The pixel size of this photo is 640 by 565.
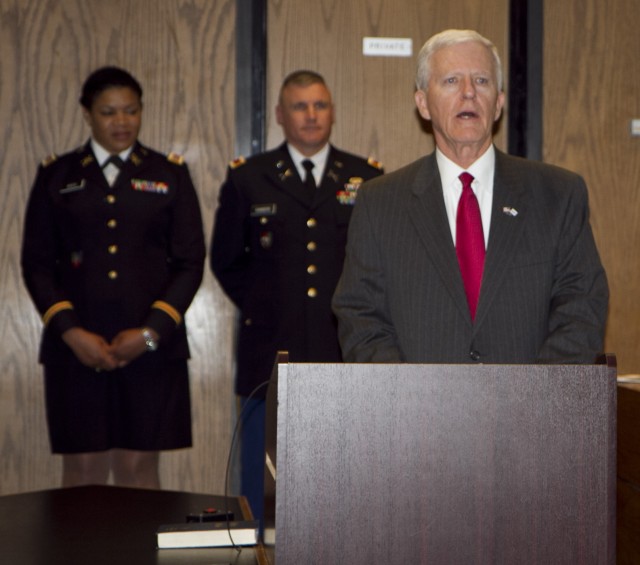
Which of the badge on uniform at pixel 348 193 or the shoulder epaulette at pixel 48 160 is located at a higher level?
the shoulder epaulette at pixel 48 160

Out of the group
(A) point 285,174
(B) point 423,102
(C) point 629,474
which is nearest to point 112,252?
(A) point 285,174

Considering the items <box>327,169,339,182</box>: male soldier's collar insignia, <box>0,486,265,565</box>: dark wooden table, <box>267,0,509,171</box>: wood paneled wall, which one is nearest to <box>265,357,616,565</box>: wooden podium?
<box>0,486,265,565</box>: dark wooden table

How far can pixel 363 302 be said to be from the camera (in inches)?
95.8

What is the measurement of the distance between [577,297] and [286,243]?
195 centimetres

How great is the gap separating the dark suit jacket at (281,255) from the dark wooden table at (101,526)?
62.6 inches

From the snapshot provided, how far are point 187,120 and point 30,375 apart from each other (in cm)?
139

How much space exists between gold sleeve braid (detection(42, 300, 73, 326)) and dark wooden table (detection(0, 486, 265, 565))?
1589mm

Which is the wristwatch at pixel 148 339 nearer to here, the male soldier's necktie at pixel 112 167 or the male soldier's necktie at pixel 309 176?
the male soldier's necktie at pixel 112 167

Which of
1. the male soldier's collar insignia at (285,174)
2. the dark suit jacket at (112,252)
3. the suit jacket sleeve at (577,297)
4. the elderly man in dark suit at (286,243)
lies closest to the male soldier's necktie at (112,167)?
the dark suit jacket at (112,252)

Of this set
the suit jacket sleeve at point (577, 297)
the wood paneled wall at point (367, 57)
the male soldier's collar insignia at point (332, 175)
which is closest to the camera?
the suit jacket sleeve at point (577, 297)

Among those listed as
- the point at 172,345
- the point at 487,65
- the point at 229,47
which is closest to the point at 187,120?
the point at 229,47

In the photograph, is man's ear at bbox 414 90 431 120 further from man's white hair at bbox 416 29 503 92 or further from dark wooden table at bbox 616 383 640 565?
dark wooden table at bbox 616 383 640 565

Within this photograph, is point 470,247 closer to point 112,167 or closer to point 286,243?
point 286,243

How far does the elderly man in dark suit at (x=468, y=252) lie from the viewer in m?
2.32
